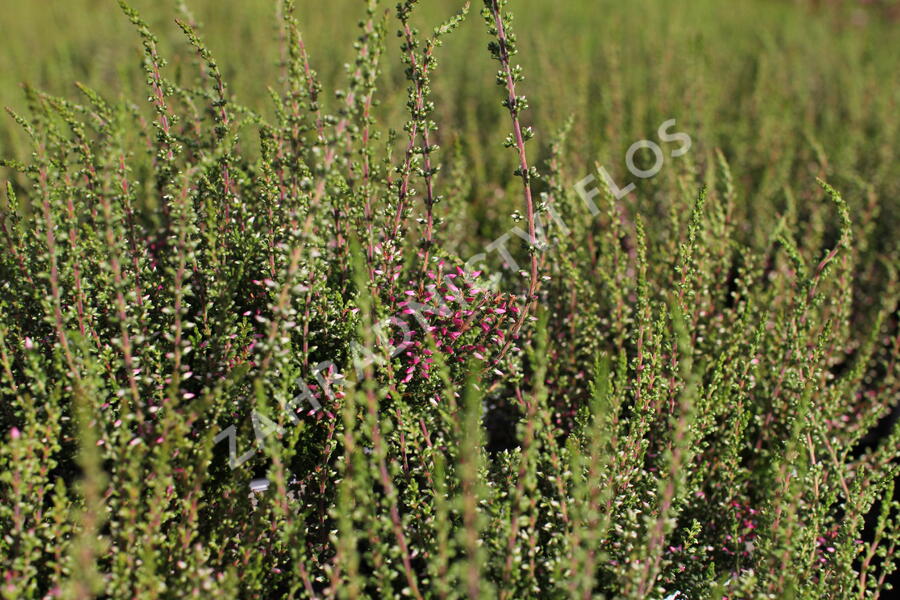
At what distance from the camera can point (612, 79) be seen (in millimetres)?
3398

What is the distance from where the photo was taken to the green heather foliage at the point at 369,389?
115 cm

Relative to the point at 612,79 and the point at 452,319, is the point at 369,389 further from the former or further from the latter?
the point at 612,79

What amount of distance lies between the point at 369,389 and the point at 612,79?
2.76 meters

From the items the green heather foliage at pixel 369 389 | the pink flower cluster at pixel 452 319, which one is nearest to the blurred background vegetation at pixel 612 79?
the green heather foliage at pixel 369 389

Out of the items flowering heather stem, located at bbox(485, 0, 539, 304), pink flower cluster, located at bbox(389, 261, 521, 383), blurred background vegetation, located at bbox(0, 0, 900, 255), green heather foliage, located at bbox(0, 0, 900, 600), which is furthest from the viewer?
blurred background vegetation, located at bbox(0, 0, 900, 255)

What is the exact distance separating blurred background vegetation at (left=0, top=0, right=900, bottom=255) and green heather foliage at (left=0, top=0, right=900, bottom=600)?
632 millimetres

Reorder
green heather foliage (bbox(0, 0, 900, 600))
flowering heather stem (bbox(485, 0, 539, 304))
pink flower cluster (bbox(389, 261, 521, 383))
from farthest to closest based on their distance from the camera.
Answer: pink flower cluster (bbox(389, 261, 521, 383))
flowering heather stem (bbox(485, 0, 539, 304))
green heather foliage (bbox(0, 0, 900, 600))

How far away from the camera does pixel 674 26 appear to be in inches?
160

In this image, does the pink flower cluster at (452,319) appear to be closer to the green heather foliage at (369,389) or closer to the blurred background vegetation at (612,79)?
the green heather foliage at (369,389)

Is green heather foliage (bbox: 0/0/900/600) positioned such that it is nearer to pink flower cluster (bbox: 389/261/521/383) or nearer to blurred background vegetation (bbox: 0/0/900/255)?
pink flower cluster (bbox: 389/261/521/383)

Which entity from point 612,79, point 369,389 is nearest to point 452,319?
point 369,389

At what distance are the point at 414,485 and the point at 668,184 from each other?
182 cm

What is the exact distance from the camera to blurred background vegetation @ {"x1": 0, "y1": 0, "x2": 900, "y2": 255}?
2887 mm

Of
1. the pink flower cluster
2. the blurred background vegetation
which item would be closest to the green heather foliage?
the pink flower cluster
